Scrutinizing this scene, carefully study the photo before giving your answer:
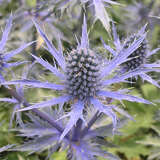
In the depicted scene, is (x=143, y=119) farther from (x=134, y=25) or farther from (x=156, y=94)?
(x=134, y=25)

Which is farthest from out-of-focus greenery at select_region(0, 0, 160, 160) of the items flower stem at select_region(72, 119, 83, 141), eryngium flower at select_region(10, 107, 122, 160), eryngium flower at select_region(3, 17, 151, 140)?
eryngium flower at select_region(3, 17, 151, 140)

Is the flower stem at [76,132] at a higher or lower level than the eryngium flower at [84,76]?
lower

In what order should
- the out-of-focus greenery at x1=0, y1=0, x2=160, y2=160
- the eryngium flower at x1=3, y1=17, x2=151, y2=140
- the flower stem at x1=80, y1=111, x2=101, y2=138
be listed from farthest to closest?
the out-of-focus greenery at x1=0, y1=0, x2=160, y2=160
the flower stem at x1=80, y1=111, x2=101, y2=138
the eryngium flower at x1=3, y1=17, x2=151, y2=140

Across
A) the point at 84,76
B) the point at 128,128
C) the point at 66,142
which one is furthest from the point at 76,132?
the point at 128,128

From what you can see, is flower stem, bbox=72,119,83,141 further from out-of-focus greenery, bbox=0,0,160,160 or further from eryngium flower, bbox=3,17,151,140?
out-of-focus greenery, bbox=0,0,160,160

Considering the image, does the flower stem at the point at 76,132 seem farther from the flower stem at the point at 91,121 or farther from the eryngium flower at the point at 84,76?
the eryngium flower at the point at 84,76

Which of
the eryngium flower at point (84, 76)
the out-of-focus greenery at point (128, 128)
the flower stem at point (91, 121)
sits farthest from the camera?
the out-of-focus greenery at point (128, 128)

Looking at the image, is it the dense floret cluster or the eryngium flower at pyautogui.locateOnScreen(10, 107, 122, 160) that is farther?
the eryngium flower at pyautogui.locateOnScreen(10, 107, 122, 160)

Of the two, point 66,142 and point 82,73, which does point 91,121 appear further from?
point 82,73

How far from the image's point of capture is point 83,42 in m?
1.10

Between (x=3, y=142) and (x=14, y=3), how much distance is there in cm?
140

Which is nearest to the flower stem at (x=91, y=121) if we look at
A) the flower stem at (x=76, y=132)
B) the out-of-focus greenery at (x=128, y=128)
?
the flower stem at (x=76, y=132)

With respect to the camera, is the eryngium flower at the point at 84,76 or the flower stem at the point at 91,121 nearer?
the eryngium flower at the point at 84,76

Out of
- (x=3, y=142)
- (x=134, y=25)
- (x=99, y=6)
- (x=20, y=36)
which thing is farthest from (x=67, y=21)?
(x=3, y=142)
